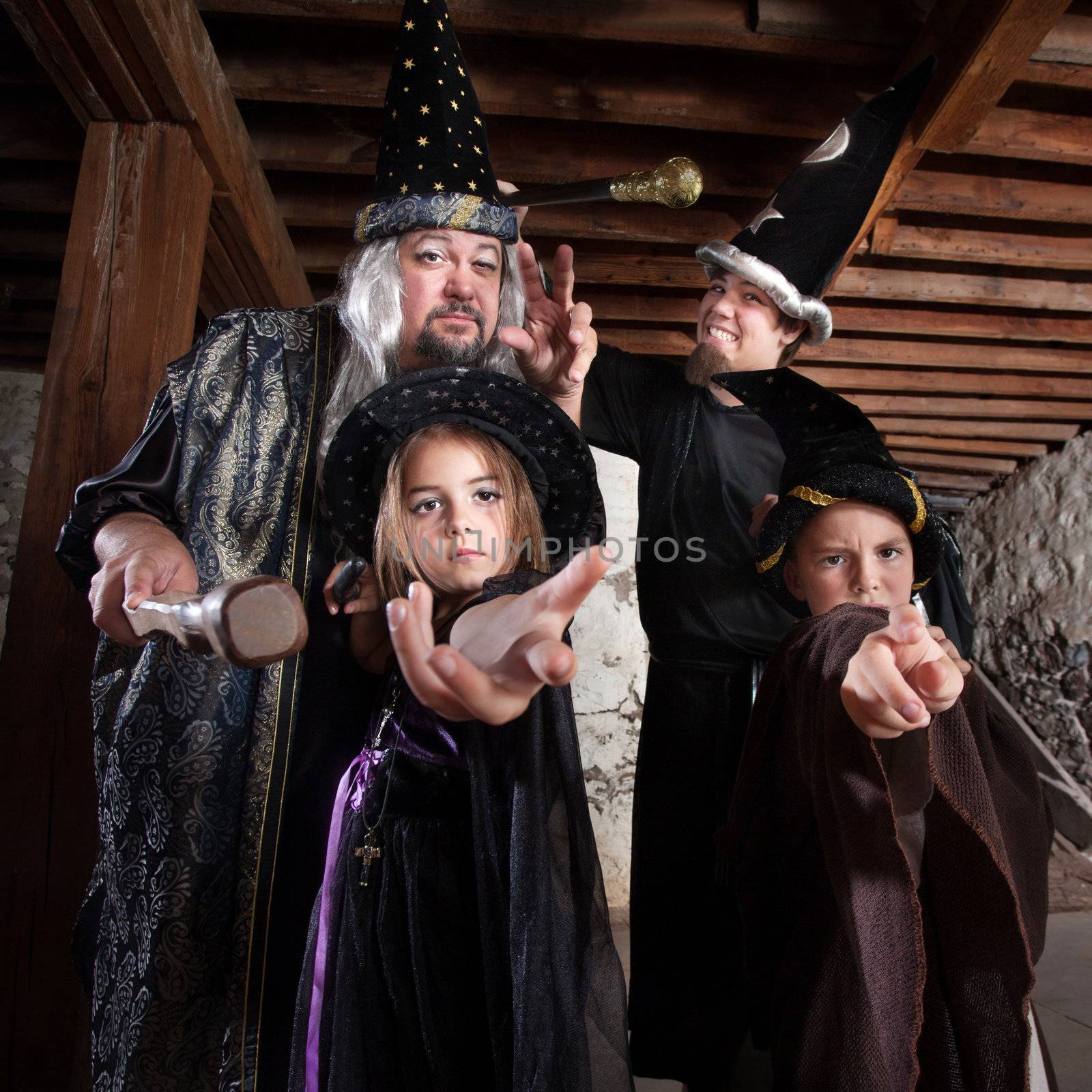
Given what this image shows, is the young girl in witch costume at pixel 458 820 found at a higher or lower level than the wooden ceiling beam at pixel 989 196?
lower

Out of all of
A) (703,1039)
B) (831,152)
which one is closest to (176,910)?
(703,1039)

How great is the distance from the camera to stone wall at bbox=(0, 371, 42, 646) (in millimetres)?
4086

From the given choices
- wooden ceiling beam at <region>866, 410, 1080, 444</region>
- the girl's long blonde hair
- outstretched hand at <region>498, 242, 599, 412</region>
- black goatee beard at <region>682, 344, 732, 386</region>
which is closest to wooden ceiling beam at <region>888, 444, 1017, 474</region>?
wooden ceiling beam at <region>866, 410, 1080, 444</region>

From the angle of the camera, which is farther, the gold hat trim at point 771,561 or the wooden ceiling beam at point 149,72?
the wooden ceiling beam at point 149,72

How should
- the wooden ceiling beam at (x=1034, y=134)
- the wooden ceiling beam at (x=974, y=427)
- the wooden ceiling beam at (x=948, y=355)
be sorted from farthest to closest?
1. the wooden ceiling beam at (x=974, y=427)
2. the wooden ceiling beam at (x=948, y=355)
3. the wooden ceiling beam at (x=1034, y=134)

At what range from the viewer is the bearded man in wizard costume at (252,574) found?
1.11 meters

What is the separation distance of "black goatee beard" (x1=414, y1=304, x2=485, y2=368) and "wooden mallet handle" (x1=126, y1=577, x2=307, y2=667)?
2.10ft

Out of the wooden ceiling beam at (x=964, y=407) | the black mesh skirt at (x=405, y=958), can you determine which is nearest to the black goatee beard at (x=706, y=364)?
the black mesh skirt at (x=405, y=958)

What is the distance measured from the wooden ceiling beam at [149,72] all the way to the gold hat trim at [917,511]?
5.40 ft

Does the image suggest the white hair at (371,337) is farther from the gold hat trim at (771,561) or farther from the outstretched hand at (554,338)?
the gold hat trim at (771,561)

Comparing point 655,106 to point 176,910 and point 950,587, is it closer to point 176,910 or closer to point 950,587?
point 950,587

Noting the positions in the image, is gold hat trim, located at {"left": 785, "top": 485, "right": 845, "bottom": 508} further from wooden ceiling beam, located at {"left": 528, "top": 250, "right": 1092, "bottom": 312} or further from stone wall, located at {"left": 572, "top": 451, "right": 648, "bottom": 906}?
stone wall, located at {"left": 572, "top": 451, "right": 648, "bottom": 906}

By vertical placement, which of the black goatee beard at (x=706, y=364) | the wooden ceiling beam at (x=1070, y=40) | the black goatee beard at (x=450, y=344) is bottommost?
the black goatee beard at (x=450, y=344)

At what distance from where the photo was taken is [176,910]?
110 cm
